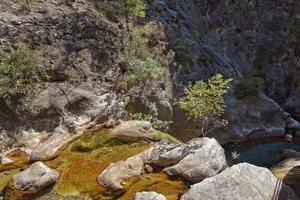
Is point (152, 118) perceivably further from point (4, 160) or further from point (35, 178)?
point (35, 178)

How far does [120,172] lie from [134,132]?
1.76 metres

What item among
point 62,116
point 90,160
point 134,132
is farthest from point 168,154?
point 62,116

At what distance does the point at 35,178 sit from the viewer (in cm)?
731

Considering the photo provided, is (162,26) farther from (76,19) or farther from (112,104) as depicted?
(112,104)

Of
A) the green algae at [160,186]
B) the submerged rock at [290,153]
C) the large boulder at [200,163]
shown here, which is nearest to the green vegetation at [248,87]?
the submerged rock at [290,153]

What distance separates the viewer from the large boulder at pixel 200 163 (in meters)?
7.41

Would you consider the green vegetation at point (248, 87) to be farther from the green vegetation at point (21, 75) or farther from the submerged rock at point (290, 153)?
the green vegetation at point (21, 75)

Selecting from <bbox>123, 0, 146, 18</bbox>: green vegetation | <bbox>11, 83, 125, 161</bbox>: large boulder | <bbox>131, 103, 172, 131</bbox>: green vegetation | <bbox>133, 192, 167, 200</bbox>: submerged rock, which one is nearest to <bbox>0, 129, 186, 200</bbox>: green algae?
<bbox>133, 192, 167, 200</bbox>: submerged rock

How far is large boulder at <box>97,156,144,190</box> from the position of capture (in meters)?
7.40

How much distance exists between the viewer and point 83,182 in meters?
7.57

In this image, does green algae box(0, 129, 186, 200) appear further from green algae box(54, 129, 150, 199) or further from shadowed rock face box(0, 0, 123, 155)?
shadowed rock face box(0, 0, 123, 155)

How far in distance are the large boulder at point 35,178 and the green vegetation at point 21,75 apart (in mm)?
2408

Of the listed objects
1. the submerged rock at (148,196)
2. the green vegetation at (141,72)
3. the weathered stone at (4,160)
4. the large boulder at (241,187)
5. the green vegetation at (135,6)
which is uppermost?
the green vegetation at (135,6)

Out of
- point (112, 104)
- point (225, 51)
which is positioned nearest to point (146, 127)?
point (112, 104)
